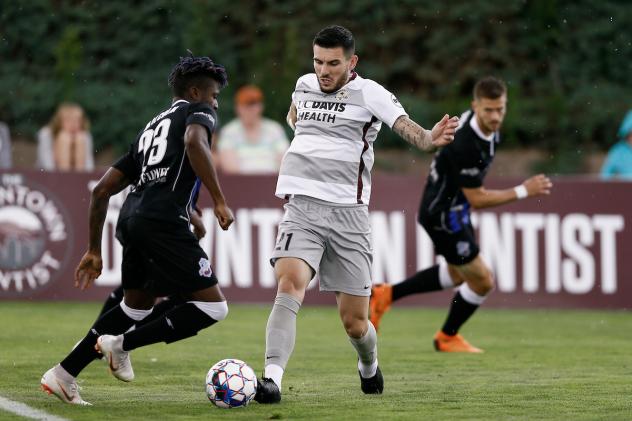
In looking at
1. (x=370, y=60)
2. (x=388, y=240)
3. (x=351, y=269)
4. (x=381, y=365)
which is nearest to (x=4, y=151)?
(x=388, y=240)

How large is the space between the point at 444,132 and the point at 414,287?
4698 millimetres

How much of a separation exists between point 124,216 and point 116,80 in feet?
45.4

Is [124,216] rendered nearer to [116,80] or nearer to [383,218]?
[383,218]

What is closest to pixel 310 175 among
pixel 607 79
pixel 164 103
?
pixel 164 103

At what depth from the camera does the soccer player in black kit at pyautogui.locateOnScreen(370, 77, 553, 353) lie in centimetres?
1102

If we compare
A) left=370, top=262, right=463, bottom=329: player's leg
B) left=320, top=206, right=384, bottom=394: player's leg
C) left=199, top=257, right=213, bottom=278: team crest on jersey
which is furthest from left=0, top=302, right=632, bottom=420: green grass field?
left=199, top=257, right=213, bottom=278: team crest on jersey

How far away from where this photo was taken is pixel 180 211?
750 cm

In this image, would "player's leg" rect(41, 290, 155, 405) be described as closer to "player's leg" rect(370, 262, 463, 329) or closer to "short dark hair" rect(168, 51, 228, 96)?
"short dark hair" rect(168, 51, 228, 96)

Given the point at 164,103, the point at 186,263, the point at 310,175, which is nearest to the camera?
the point at 186,263

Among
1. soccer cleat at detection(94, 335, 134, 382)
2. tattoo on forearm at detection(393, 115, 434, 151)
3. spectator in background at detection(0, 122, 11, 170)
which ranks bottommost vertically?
soccer cleat at detection(94, 335, 134, 382)

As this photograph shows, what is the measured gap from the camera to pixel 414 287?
12.0 meters

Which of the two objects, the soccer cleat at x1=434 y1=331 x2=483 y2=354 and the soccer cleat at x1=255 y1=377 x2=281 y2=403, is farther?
the soccer cleat at x1=434 y1=331 x2=483 y2=354

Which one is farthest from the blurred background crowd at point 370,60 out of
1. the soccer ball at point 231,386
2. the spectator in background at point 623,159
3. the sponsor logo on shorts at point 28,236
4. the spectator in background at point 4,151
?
the soccer ball at point 231,386

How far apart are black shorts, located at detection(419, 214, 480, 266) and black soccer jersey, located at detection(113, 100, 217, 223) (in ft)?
13.5
